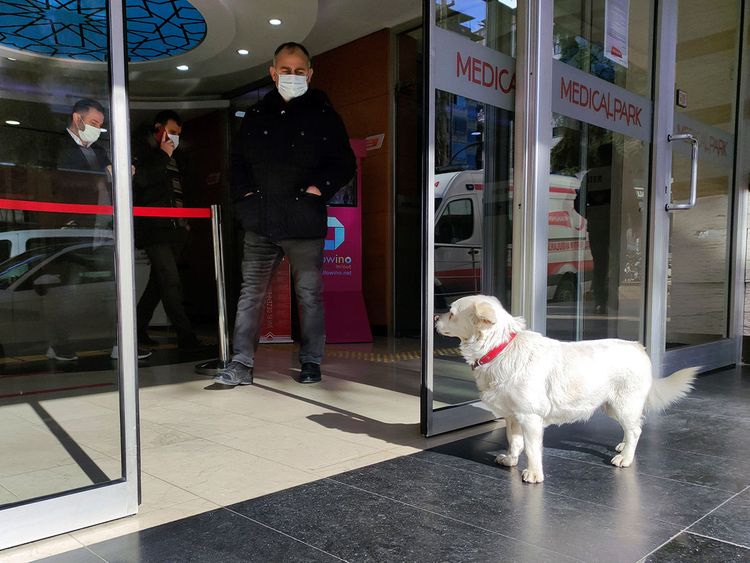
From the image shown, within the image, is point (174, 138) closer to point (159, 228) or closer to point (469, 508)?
point (159, 228)

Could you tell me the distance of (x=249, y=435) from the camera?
279 cm

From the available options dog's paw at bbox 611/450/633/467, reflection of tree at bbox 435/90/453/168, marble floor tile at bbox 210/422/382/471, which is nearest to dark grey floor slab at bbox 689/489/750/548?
dog's paw at bbox 611/450/633/467

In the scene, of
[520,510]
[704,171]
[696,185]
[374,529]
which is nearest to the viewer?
[374,529]

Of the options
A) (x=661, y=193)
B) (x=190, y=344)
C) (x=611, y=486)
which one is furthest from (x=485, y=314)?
(x=190, y=344)

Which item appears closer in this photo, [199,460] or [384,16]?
[199,460]

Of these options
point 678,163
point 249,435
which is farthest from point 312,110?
point 678,163

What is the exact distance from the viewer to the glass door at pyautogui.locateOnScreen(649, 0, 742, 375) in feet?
13.3

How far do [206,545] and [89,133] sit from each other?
4.83 ft

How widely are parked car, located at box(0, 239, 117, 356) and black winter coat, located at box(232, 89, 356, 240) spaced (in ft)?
3.47

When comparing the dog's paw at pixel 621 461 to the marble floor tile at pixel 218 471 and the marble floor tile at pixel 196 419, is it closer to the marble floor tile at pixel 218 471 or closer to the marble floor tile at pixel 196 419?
the marble floor tile at pixel 218 471

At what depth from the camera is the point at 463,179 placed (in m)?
3.11

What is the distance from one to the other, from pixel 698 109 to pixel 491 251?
8.57 feet

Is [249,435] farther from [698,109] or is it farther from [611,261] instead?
[698,109]

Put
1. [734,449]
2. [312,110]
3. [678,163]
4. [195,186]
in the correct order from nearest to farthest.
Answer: [734,449] → [312,110] → [678,163] → [195,186]
